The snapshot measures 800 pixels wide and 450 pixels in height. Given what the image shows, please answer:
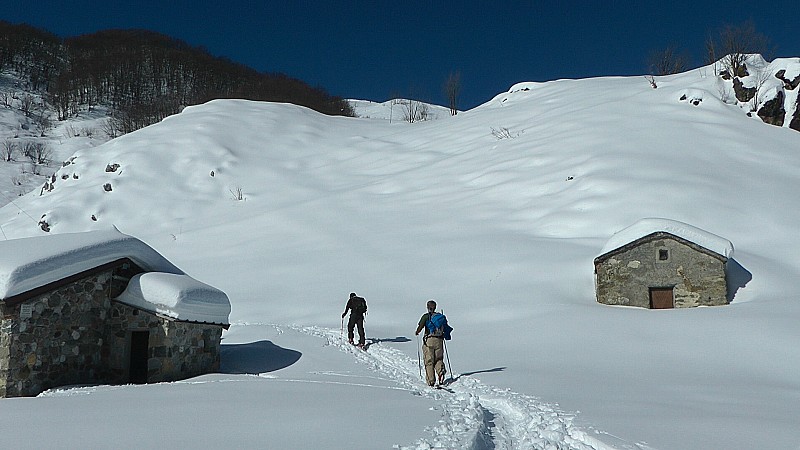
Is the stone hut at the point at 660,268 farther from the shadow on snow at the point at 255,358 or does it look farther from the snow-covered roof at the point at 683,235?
the shadow on snow at the point at 255,358

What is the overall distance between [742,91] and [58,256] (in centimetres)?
4240

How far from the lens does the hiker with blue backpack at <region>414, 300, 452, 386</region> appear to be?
447 inches

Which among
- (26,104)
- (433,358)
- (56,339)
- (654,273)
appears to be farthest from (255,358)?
(26,104)

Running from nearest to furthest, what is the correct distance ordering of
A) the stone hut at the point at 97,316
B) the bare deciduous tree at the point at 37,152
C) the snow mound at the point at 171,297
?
the stone hut at the point at 97,316
the snow mound at the point at 171,297
the bare deciduous tree at the point at 37,152

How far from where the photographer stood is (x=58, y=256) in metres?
10.6

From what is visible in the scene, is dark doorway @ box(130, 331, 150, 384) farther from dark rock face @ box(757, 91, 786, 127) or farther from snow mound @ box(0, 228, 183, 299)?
dark rock face @ box(757, 91, 786, 127)

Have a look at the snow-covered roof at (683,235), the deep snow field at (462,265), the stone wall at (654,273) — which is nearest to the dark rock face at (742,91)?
the deep snow field at (462,265)

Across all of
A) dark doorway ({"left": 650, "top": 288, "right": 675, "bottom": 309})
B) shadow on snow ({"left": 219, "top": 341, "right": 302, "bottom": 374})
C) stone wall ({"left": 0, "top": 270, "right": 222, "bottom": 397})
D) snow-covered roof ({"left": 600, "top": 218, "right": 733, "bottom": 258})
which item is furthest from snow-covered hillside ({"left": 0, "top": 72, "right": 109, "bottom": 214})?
dark doorway ({"left": 650, "top": 288, "right": 675, "bottom": 309})

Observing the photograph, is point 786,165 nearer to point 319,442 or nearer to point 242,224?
point 242,224

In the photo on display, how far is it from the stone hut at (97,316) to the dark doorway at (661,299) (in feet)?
46.3

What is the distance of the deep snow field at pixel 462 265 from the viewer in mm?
7262

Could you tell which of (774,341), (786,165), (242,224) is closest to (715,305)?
(774,341)

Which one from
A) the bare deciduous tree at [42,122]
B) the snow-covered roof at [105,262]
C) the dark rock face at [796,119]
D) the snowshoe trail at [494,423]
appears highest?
the bare deciduous tree at [42,122]

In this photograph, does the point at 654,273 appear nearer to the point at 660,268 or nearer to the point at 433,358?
the point at 660,268
